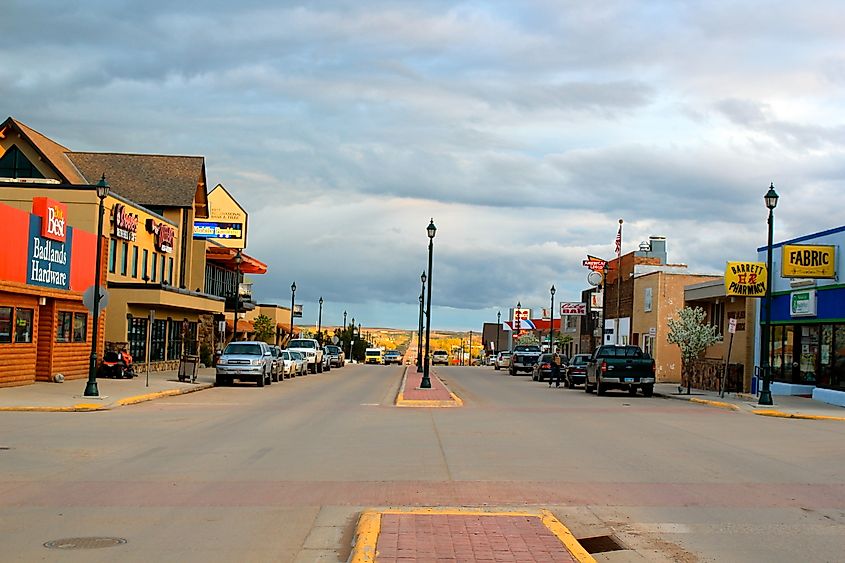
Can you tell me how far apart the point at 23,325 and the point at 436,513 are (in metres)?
23.9

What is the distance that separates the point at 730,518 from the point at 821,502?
6.04 feet

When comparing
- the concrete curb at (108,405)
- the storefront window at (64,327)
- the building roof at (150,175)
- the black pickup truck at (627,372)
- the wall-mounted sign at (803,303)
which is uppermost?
the building roof at (150,175)

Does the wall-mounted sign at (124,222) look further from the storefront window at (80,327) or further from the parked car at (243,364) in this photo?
the parked car at (243,364)

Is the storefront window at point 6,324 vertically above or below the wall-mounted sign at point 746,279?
below

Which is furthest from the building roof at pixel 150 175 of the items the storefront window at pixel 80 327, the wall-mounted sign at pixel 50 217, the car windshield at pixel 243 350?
the wall-mounted sign at pixel 50 217

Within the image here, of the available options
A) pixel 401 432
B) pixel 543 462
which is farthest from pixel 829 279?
pixel 543 462

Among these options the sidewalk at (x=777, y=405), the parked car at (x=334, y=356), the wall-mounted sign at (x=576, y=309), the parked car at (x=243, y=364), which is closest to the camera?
the sidewalk at (x=777, y=405)

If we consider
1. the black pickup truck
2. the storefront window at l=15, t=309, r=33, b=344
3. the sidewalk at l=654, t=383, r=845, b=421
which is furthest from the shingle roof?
the sidewalk at l=654, t=383, r=845, b=421

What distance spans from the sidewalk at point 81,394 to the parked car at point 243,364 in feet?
3.48

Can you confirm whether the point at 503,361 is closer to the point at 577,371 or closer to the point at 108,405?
the point at 577,371

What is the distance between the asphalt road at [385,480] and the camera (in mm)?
9242

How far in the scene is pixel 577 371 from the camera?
4316 cm

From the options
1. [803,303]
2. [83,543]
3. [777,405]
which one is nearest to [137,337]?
[777,405]

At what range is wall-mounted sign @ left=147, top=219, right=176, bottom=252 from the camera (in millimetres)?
46466
